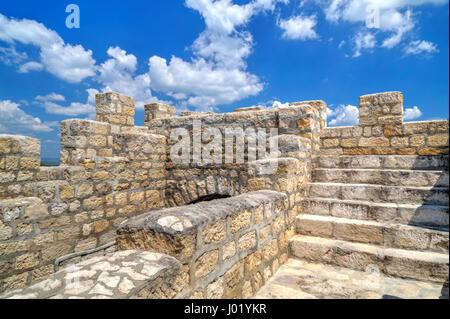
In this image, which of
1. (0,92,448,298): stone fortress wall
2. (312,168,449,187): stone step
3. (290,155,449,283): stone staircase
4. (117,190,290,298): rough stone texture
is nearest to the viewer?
(117,190,290,298): rough stone texture

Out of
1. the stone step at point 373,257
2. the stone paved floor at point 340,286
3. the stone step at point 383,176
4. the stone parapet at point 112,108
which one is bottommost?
the stone paved floor at point 340,286

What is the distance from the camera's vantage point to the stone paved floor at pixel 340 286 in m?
2.34

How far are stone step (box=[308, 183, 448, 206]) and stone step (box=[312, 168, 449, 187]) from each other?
21 cm

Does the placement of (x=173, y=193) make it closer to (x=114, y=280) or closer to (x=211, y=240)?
(x=211, y=240)

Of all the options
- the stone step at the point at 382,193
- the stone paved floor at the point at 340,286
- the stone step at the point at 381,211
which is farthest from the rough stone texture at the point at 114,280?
the stone step at the point at 382,193

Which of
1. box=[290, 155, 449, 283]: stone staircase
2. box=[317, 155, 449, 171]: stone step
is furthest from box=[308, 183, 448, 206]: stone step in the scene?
box=[317, 155, 449, 171]: stone step

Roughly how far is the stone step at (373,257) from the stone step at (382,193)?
767 mm

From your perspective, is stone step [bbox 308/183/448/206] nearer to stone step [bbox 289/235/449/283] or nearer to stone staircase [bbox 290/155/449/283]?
stone staircase [bbox 290/155/449/283]

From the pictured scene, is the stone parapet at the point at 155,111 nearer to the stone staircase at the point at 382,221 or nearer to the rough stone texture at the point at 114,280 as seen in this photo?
the stone staircase at the point at 382,221

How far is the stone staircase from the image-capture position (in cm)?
274

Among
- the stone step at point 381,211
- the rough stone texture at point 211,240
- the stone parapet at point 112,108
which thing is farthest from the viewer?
the stone parapet at point 112,108

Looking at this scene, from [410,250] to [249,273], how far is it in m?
1.83

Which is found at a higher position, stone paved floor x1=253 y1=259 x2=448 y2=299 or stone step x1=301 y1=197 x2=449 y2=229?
stone step x1=301 y1=197 x2=449 y2=229

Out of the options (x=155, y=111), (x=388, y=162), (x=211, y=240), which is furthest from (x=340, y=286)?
(x=155, y=111)
